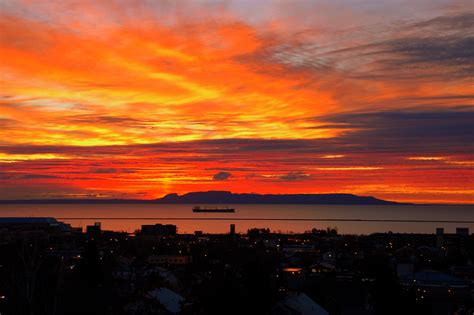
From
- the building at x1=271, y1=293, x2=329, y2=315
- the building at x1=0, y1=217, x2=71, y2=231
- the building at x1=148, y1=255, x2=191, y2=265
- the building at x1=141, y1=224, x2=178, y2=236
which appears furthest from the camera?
the building at x1=141, y1=224, x2=178, y2=236

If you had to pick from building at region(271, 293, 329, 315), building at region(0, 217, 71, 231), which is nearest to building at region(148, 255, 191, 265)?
building at region(271, 293, 329, 315)

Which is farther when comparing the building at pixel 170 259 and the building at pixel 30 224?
the building at pixel 30 224

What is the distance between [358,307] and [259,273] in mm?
9429

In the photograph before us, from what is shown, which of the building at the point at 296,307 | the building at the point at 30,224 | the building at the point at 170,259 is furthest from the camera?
the building at the point at 30,224

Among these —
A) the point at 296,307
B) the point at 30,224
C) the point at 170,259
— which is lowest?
the point at 170,259

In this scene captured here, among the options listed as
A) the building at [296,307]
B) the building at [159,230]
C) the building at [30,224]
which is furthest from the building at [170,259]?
the building at [159,230]

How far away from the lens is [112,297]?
77.2 ft

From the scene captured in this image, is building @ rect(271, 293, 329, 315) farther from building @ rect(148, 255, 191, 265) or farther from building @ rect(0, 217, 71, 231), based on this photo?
building @ rect(0, 217, 71, 231)

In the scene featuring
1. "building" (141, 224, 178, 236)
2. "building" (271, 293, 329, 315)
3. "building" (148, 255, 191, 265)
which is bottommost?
"building" (148, 255, 191, 265)

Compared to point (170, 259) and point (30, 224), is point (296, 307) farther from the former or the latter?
point (30, 224)

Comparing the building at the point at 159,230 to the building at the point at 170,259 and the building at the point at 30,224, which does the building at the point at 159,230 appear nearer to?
the building at the point at 30,224

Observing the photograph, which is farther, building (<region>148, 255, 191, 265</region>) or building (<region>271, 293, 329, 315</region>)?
building (<region>148, 255, 191, 265</region>)

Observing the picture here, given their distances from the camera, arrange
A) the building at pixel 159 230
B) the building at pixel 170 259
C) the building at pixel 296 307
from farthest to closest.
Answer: the building at pixel 159 230
the building at pixel 170 259
the building at pixel 296 307

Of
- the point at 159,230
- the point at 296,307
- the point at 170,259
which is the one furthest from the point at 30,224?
the point at 296,307
